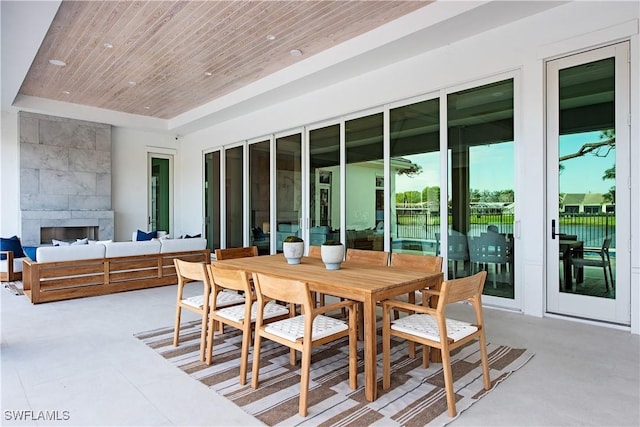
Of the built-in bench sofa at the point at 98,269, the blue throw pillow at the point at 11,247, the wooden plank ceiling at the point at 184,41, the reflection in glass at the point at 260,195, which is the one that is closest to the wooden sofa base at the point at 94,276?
the built-in bench sofa at the point at 98,269

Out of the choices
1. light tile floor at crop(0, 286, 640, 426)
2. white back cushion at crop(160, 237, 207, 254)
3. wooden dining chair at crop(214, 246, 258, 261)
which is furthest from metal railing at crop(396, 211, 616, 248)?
white back cushion at crop(160, 237, 207, 254)

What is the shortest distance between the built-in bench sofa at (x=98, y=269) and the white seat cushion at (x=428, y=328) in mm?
4534

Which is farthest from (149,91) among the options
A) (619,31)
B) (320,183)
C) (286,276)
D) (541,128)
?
(619,31)

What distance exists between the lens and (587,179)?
12.5ft

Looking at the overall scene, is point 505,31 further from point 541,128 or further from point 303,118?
point 303,118

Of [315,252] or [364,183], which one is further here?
[364,183]

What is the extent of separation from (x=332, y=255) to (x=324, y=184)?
3.67 metres

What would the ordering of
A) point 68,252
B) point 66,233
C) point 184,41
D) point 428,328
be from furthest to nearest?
point 66,233 → point 68,252 → point 184,41 → point 428,328

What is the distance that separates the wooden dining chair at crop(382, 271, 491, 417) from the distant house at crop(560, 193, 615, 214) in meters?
2.17

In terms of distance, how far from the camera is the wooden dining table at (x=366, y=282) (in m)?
2.29

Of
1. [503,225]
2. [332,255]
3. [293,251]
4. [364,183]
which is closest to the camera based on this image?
[332,255]

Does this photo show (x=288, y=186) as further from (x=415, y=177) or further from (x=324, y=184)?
(x=415, y=177)

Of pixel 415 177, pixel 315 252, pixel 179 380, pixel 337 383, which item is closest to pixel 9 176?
pixel 315 252

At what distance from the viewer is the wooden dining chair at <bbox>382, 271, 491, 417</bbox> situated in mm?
2135
